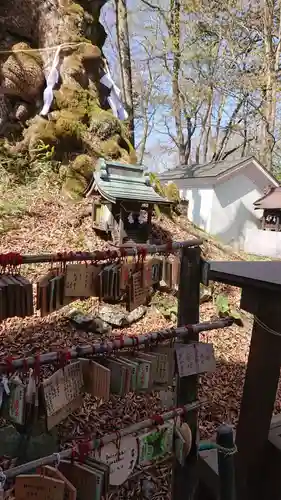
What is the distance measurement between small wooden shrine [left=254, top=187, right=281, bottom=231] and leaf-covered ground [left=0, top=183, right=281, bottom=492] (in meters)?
7.04

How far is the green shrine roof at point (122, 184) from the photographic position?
18.5ft

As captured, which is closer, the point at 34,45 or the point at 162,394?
the point at 162,394

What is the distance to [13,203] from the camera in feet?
20.0

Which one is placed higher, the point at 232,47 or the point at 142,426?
the point at 232,47

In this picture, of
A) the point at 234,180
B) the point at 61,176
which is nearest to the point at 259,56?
the point at 234,180

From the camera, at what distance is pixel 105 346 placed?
1569mm

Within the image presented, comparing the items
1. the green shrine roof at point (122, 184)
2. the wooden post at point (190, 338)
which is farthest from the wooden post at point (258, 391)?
the green shrine roof at point (122, 184)

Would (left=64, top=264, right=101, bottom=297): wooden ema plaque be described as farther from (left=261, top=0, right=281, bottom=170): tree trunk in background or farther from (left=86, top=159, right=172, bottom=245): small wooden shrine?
(left=261, top=0, right=281, bottom=170): tree trunk in background

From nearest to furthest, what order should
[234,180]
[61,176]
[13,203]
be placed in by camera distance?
[13,203] < [61,176] < [234,180]

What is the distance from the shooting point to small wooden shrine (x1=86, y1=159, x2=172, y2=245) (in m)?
5.69

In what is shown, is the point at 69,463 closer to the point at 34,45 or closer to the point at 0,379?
the point at 0,379

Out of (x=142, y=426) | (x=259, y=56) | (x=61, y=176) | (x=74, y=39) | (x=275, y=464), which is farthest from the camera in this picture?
(x=259, y=56)

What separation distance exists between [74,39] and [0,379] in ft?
27.7

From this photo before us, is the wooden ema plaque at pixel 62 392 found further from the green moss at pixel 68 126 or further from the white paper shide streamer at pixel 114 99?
the white paper shide streamer at pixel 114 99
